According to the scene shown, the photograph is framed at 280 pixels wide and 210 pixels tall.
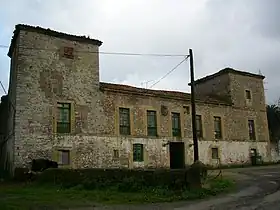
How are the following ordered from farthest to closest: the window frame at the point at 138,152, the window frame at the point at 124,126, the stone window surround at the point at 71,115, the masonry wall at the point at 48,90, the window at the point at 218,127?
the window at the point at 218,127
the window frame at the point at 138,152
the window frame at the point at 124,126
the stone window surround at the point at 71,115
the masonry wall at the point at 48,90

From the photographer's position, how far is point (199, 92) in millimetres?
40281

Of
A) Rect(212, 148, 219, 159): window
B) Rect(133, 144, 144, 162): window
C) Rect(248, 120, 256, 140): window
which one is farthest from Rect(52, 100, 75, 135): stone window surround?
Rect(248, 120, 256, 140): window

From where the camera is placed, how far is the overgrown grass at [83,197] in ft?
44.3

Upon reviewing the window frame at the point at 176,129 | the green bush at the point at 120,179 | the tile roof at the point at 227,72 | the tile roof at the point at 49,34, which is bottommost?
the green bush at the point at 120,179

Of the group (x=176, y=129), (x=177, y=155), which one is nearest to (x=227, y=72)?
(x=176, y=129)

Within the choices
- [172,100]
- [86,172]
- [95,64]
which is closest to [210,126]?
[172,100]

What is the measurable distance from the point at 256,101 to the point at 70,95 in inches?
830

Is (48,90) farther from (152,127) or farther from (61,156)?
(152,127)

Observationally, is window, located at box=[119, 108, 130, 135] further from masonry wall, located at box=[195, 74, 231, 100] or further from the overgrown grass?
masonry wall, located at box=[195, 74, 231, 100]

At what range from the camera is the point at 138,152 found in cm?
2844

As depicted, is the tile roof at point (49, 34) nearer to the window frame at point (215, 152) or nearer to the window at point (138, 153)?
the window at point (138, 153)

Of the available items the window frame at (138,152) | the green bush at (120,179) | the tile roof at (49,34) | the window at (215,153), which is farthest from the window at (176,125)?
the green bush at (120,179)

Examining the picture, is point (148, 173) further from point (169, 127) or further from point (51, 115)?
point (169, 127)

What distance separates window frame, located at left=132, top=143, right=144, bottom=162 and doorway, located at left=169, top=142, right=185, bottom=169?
10.4 ft
